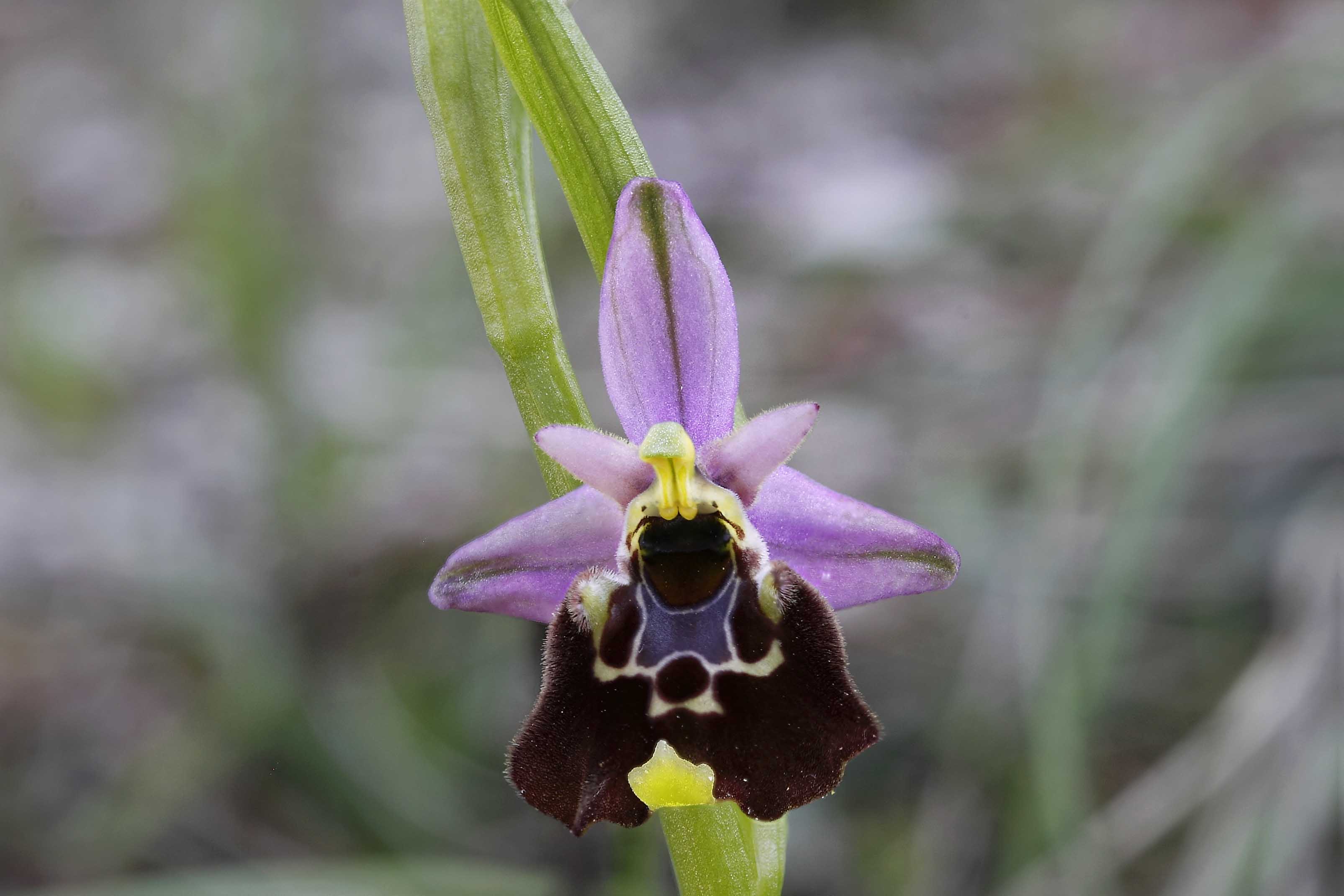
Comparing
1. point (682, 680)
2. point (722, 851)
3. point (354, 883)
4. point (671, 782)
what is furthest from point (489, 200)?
point (354, 883)

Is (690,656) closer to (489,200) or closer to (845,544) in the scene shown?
(845,544)

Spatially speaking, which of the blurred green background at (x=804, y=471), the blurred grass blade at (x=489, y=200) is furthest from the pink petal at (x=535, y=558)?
the blurred green background at (x=804, y=471)

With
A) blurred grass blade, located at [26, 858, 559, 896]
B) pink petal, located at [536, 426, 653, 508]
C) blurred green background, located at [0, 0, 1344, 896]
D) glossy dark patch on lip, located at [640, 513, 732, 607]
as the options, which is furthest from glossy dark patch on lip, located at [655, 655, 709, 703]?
blurred grass blade, located at [26, 858, 559, 896]

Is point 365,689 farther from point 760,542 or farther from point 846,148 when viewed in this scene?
point 846,148

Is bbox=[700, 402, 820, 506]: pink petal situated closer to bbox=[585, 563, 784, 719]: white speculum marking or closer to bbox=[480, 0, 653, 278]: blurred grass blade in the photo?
bbox=[585, 563, 784, 719]: white speculum marking

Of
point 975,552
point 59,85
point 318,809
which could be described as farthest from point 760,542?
point 59,85

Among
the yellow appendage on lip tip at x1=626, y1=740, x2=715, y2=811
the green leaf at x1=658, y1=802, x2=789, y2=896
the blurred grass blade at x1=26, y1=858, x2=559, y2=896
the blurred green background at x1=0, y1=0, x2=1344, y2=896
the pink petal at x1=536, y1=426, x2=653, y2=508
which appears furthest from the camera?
the blurred green background at x1=0, y1=0, x2=1344, y2=896

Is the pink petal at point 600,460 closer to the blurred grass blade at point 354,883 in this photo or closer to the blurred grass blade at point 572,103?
the blurred grass blade at point 572,103
